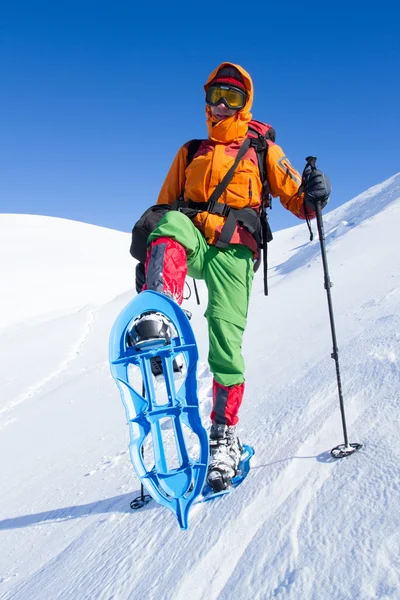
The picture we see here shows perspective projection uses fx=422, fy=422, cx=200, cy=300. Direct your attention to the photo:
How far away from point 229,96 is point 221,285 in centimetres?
138

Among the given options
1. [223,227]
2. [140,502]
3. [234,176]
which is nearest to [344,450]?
[140,502]

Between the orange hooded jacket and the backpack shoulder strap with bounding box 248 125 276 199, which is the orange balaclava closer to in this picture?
the orange hooded jacket

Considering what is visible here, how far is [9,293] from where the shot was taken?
85.6 feet

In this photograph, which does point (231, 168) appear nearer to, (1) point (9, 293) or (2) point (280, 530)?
(2) point (280, 530)

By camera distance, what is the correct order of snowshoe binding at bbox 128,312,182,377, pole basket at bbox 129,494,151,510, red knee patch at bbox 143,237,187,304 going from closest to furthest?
snowshoe binding at bbox 128,312,182,377 → red knee patch at bbox 143,237,187,304 → pole basket at bbox 129,494,151,510

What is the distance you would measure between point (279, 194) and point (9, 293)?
86.2ft

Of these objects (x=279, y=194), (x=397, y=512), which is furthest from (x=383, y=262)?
(x=397, y=512)

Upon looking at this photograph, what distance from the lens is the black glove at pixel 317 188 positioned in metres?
2.50

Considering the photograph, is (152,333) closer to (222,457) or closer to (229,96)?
(222,457)

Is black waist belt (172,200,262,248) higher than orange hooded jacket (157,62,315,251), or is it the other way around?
orange hooded jacket (157,62,315,251)

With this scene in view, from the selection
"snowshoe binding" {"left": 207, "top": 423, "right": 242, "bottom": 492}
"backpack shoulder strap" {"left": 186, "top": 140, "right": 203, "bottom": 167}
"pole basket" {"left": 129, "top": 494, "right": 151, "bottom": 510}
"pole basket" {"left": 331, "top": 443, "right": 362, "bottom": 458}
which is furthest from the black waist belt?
"pole basket" {"left": 129, "top": 494, "right": 151, "bottom": 510}

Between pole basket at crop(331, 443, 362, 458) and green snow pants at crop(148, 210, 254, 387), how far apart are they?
66 centimetres

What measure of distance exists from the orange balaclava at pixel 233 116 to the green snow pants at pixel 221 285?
83 centimetres

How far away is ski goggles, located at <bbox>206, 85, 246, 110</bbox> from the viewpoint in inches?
115
